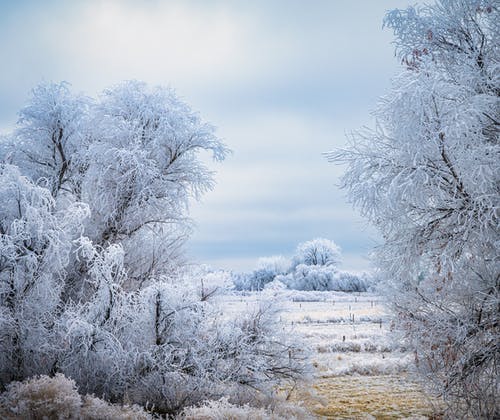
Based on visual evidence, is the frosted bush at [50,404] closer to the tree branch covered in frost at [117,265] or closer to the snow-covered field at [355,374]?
the tree branch covered in frost at [117,265]

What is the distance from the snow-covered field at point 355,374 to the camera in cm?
1091

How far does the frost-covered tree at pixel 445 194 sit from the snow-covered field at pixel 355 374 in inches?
40.8

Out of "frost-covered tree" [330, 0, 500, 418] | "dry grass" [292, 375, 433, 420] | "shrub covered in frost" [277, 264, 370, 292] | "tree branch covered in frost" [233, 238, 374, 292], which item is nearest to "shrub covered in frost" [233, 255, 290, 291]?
"tree branch covered in frost" [233, 238, 374, 292]

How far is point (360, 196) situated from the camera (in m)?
8.21

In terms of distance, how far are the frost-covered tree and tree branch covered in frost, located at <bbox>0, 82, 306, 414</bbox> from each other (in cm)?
322

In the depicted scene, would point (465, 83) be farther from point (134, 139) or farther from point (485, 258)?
point (134, 139)

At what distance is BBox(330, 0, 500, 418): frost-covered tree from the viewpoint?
25.0ft

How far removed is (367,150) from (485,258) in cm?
261

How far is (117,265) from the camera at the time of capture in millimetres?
9055

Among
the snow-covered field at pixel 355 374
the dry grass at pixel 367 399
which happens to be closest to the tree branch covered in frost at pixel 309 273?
the snow-covered field at pixel 355 374

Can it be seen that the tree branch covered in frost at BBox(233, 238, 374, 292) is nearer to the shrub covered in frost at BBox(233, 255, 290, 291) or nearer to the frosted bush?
the shrub covered in frost at BBox(233, 255, 290, 291)

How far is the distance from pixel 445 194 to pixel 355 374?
997cm

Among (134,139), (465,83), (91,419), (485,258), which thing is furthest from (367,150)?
(91,419)

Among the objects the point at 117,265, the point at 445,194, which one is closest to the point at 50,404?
the point at 117,265
